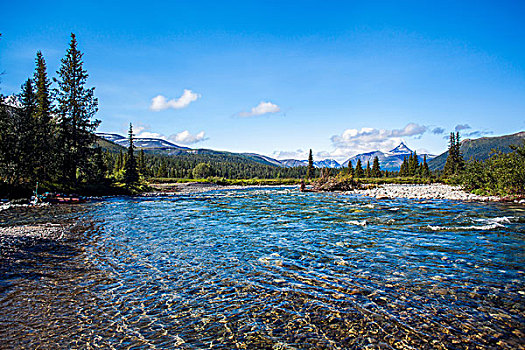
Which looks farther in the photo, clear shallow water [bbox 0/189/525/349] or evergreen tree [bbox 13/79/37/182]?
evergreen tree [bbox 13/79/37/182]

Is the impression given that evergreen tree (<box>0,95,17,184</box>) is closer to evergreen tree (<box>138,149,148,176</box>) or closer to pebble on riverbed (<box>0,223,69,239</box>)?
pebble on riverbed (<box>0,223,69,239</box>)

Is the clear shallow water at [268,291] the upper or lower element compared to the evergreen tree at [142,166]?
lower

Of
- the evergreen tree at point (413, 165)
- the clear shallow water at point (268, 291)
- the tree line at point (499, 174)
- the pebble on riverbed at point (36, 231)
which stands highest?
the evergreen tree at point (413, 165)

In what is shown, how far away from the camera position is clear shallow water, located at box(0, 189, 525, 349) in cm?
464

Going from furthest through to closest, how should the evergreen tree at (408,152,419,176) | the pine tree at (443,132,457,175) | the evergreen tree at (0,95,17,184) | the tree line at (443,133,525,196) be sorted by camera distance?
the evergreen tree at (408,152,419,176) < the pine tree at (443,132,457,175) < the evergreen tree at (0,95,17,184) < the tree line at (443,133,525,196)

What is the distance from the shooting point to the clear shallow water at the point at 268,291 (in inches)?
183

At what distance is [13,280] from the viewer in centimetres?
702

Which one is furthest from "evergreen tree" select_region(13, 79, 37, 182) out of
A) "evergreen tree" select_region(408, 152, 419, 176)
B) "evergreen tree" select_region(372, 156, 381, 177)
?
"evergreen tree" select_region(372, 156, 381, 177)

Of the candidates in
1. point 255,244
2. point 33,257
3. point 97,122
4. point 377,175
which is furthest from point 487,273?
point 377,175

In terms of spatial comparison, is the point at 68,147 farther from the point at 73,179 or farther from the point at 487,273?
the point at 487,273

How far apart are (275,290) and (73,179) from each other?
38.4m

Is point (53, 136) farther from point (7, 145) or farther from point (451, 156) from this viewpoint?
point (451, 156)

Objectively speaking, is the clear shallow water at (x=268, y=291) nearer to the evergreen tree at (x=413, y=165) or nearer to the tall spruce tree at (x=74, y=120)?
the tall spruce tree at (x=74, y=120)

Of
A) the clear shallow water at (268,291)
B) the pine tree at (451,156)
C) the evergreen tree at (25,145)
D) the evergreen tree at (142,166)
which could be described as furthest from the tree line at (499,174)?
the evergreen tree at (142,166)
